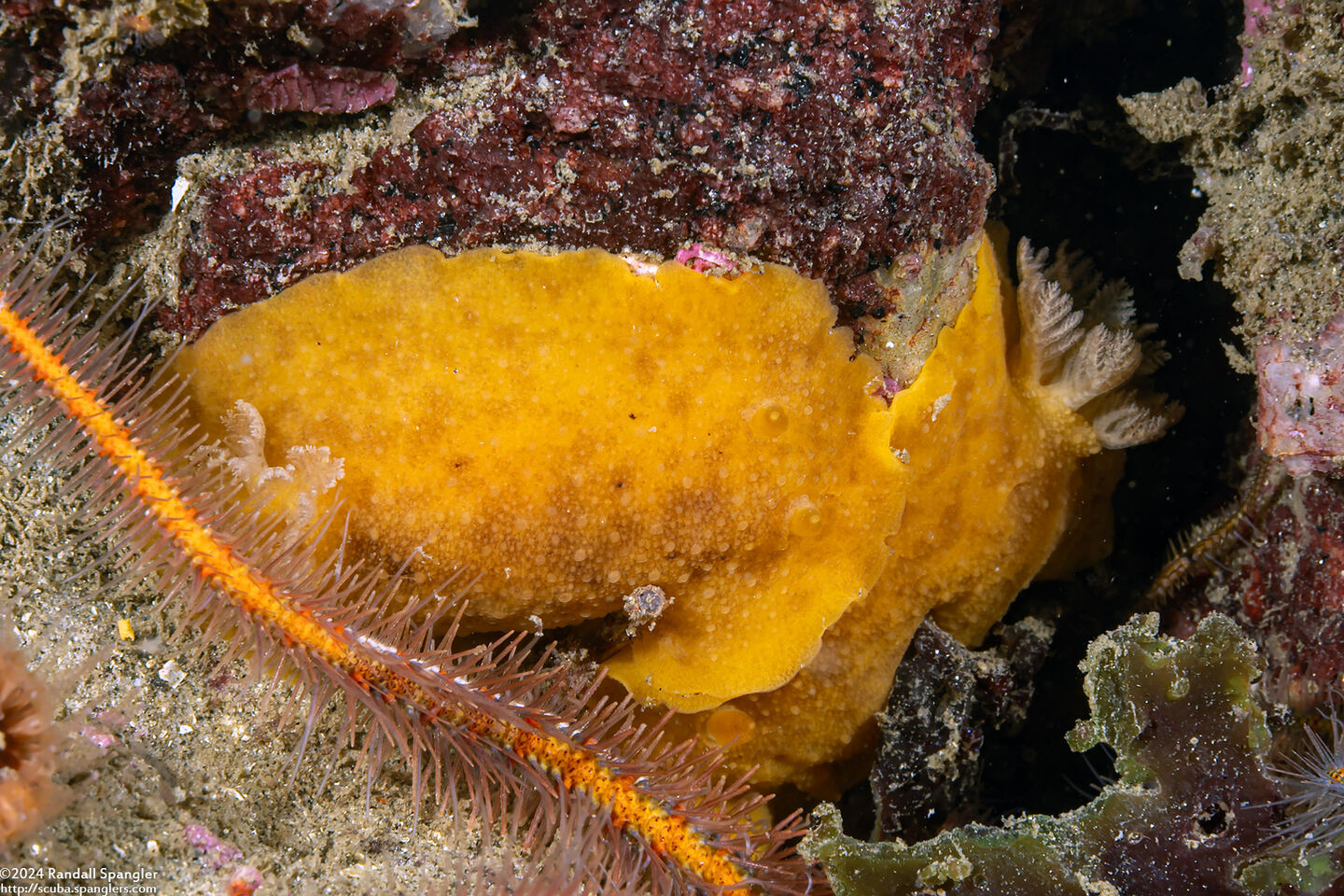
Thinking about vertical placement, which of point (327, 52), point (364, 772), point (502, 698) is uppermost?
point (327, 52)

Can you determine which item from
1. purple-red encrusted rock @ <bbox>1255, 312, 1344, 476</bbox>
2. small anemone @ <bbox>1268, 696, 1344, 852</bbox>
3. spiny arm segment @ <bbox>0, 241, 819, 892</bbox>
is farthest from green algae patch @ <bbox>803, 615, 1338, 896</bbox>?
purple-red encrusted rock @ <bbox>1255, 312, 1344, 476</bbox>

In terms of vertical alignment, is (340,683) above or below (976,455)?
below

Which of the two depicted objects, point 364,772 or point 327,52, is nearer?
point 327,52

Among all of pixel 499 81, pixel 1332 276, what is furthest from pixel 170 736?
pixel 1332 276

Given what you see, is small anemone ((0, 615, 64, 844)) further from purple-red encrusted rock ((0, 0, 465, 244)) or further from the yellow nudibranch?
purple-red encrusted rock ((0, 0, 465, 244))

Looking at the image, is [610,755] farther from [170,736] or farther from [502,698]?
[170,736]

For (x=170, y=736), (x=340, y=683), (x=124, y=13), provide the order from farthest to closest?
1. (x=170, y=736)
2. (x=340, y=683)
3. (x=124, y=13)

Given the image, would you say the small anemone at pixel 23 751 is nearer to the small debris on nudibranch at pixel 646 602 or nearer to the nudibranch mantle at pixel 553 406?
the nudibranch mantle at pixel 553 406

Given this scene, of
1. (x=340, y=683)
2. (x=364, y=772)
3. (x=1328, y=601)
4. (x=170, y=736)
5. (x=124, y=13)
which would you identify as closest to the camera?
(x=124, y=13)
